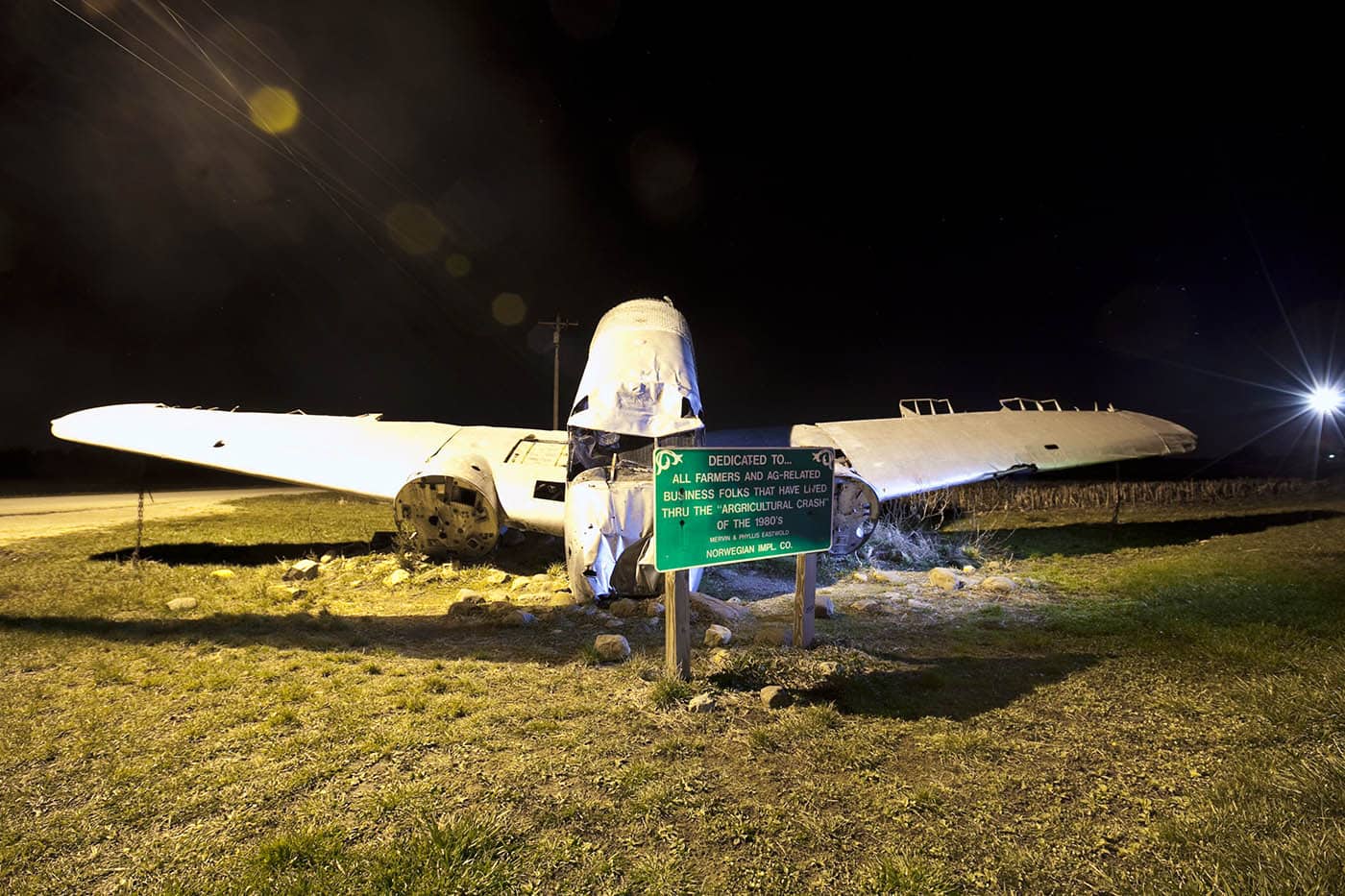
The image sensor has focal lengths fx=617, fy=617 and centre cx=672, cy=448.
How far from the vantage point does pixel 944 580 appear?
10.3 metres

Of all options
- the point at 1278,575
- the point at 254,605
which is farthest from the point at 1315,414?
the point at 254,605

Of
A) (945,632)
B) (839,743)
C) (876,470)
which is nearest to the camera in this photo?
(839,743)

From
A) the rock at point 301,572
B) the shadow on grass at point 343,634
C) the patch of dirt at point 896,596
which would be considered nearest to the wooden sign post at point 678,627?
the shadow on grass at point 343,634

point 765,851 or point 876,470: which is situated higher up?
point 876,470

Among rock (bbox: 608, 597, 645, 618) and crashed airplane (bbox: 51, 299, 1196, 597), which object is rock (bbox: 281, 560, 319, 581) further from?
rock (bbox: 608, 597, 645, 618)

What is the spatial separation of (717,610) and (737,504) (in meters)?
2.58

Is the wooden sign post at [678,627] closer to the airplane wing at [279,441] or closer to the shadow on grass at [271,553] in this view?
the shadow on grass at [271,553]

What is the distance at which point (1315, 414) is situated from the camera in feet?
109

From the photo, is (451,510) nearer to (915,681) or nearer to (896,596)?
(896,596)

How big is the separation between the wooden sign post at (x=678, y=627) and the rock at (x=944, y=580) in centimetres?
596

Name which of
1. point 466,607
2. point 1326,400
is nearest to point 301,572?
point 466,607

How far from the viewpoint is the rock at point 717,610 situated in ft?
27.0

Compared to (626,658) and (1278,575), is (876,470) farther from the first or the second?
(626,658)

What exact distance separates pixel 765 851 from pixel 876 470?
31.7ft
